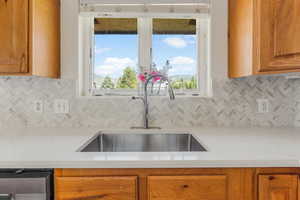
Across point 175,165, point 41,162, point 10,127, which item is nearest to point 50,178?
point 41,162

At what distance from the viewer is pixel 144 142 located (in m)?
1.46

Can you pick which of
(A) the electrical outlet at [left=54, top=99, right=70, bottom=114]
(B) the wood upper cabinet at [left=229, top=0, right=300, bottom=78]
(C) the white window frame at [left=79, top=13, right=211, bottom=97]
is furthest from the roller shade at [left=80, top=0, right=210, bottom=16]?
(A) the electrical outlet at [left=54, top=99, right=70, bottom=114]

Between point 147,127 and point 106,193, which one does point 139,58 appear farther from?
point 106,193

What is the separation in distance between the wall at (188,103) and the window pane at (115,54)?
19 centimetres

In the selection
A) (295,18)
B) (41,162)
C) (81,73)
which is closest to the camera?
(41,162)

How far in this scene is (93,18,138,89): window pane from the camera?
174 cm

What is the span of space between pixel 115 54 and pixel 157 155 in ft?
3.50

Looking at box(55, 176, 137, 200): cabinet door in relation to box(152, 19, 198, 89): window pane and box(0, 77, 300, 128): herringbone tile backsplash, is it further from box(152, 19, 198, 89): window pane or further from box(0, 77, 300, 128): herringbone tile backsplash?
box(152, 19, 198, 89): window pane

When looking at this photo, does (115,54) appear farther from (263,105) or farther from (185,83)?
(263,105)

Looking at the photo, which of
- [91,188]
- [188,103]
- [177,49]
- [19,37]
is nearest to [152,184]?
[91,188]

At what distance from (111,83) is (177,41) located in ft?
2.07

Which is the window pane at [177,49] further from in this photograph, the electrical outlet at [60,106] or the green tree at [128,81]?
the electrical outlet at [60,106]

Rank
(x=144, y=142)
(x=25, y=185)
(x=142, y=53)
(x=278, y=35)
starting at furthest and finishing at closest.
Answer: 1. (x=142, y=53)
2. (x=144, y=142)
3. (x=278, y=35)
4. (x=25, y=185)

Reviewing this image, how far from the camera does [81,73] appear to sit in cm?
168
